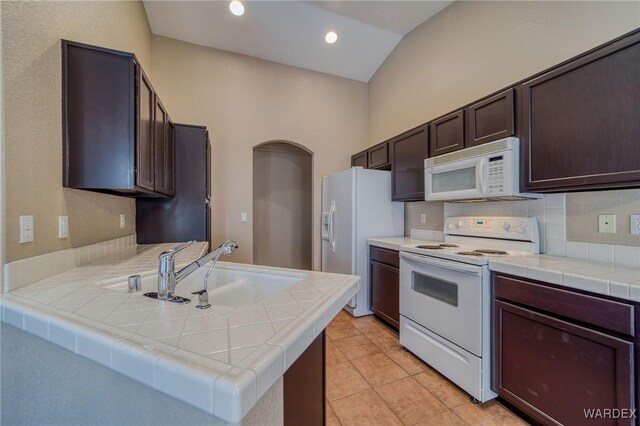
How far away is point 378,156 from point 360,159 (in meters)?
0.46

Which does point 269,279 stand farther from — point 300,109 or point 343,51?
point 343,51

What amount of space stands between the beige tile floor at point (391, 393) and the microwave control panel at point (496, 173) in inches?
55.1

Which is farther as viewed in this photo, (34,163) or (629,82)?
(629,82)

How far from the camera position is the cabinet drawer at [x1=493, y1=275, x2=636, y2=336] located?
1.16 m

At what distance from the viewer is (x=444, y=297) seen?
6.56ft

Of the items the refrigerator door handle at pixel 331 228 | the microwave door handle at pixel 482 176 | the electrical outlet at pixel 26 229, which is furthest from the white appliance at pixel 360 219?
the electrical outlet at pixel 26 229

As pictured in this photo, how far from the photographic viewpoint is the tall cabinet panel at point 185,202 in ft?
8.65

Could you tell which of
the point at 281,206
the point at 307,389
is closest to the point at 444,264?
the point at 307,389

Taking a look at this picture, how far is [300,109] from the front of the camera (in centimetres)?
381

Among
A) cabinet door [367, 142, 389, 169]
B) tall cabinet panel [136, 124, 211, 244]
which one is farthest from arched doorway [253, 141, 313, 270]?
tall cabinet panel [136, 124, 211, 244]

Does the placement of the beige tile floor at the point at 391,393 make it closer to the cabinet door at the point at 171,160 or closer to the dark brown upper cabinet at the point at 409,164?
the dark brown upper cabinet at the point at 409,164

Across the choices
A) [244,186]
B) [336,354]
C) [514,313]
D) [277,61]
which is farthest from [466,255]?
[277,61]

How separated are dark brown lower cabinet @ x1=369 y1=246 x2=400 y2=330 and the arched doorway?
7.23 feet

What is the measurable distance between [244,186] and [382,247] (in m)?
1.89
